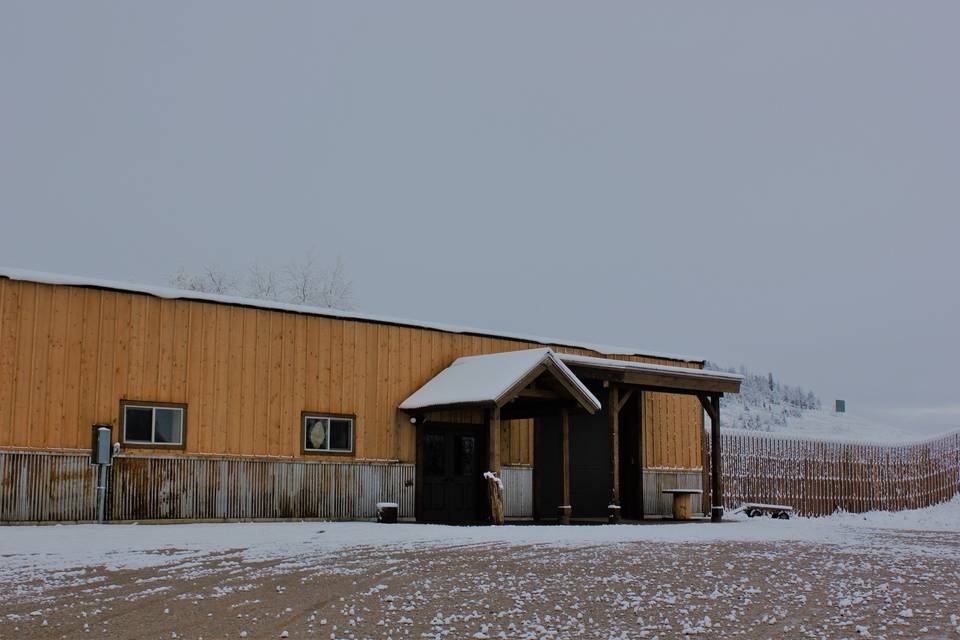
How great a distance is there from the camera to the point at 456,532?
15.4m

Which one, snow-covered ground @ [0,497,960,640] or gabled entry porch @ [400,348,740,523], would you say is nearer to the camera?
snow-covered ground @ [0,497,960,640]

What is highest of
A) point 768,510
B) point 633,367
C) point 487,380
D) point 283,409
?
point 633,367

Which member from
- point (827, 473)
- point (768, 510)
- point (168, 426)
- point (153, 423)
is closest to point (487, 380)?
point (168, 426)

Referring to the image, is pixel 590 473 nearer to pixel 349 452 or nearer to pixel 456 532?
pixel 349 452

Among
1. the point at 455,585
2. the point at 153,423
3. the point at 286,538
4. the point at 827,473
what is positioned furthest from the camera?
the point at 827,473

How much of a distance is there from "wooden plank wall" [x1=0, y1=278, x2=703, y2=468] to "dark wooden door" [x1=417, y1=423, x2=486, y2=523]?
1.84 feet

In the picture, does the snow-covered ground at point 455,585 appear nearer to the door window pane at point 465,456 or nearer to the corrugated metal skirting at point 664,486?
the door window pane at point 465,456

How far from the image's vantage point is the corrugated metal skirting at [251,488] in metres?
16.7

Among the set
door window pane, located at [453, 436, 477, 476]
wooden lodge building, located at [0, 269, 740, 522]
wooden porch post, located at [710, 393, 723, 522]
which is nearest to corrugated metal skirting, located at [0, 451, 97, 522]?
wooden lodge building, located at [0, 269, 740, 522]

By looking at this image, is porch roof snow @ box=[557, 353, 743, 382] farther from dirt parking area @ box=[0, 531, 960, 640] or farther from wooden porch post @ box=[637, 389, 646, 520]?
dirt parking area @ box=[0, 531, 960, 640]

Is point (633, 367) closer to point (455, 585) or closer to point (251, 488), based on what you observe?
point (251, 488)

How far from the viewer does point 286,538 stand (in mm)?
13945

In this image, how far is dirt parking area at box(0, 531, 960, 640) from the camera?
7.47m

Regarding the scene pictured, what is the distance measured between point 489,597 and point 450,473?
475 inches
